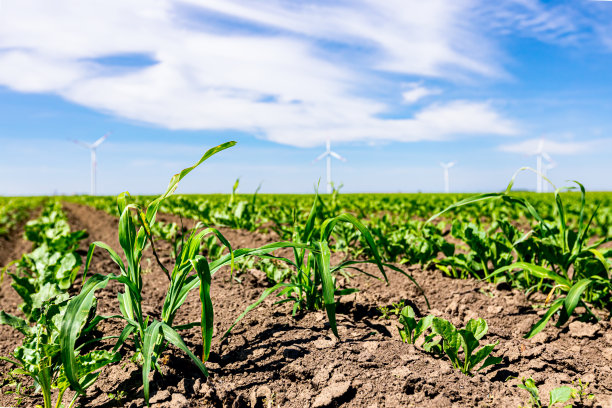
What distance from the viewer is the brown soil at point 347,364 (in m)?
1.60

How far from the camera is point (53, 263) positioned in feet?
8.99

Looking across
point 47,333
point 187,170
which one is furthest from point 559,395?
point 47,333

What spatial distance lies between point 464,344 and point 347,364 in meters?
0.47

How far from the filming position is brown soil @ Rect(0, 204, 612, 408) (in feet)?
5.26

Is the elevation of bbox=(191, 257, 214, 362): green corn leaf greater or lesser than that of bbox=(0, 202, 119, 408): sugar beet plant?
greater

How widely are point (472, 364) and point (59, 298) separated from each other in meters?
1.85

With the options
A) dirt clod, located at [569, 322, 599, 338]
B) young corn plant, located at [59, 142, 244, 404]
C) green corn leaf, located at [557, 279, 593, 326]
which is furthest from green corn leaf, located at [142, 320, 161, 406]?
dirt clod, located at [569, 322, 599, 338]

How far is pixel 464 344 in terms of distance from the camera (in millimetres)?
1771

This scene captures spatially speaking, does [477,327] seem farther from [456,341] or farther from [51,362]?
[51,362]

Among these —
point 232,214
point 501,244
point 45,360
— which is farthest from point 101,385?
point 232,214

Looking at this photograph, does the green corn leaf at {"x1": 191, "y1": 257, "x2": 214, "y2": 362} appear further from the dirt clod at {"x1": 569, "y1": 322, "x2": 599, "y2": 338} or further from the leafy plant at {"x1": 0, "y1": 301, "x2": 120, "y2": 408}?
the dirt clod at {"x1": 569, "y1": 322, "x2": 599, "y2": 338}

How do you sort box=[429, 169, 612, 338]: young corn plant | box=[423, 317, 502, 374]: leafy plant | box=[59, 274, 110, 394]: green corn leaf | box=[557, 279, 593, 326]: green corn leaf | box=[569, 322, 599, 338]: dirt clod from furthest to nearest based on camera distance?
box=[429, 169, 612, 338]: young corn plant
box=[569, 322, 599, 338]: dirt clod
box=[557, 279, 593, 326]: green corn leaf
box=[423, 317, 502, 374]: leafy plant
box=[59, 274, 110, 394]: green corn leaf

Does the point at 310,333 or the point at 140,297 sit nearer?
the point at 140,297

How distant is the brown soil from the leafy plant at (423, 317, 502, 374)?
0.22 ft
